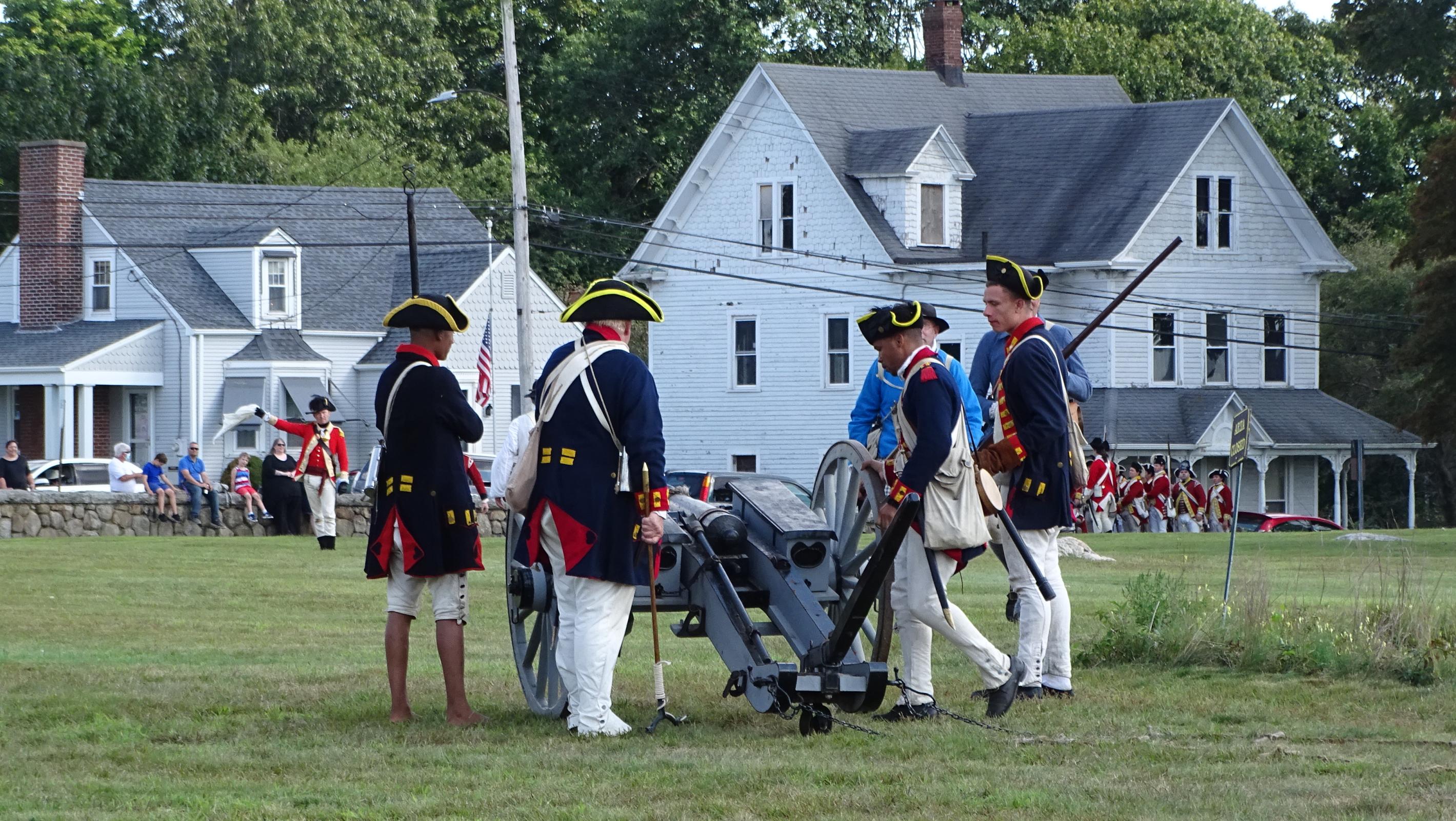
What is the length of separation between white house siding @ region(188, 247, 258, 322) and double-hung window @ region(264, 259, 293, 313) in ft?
1.17

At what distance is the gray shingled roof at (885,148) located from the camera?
4116 centimetres

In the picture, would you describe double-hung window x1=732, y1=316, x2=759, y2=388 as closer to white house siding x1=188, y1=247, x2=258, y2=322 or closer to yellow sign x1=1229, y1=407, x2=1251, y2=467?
white house siding x1=188, y1=247, x2=258, y2=322

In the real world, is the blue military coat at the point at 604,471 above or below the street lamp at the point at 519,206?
below

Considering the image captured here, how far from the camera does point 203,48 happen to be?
61.0 m

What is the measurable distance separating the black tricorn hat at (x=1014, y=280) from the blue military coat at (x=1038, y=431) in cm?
14

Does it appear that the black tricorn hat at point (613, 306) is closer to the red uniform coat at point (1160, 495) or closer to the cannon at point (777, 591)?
the cannon at point (777, 591)

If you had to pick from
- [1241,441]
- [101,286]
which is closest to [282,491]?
[1241,441]

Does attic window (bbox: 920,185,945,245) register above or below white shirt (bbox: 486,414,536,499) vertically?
above

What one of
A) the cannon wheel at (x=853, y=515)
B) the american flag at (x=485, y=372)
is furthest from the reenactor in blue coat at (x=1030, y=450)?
the american flag at (x=485, y=372)

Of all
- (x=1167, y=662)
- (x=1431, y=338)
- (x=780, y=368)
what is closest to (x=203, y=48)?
(x=780, y=368)

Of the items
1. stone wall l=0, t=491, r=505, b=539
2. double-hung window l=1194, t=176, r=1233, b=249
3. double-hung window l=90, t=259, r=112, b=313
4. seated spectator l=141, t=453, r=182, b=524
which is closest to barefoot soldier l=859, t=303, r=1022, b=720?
stone wall l=0, t=491, r=505, b=539

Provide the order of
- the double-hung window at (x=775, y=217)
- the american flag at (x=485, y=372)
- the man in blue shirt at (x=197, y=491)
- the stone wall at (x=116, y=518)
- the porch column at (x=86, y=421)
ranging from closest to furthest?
the stone wall at (x=116, y=518) → the man in blue shirt at (x=197, y=491) → the american flag at (x=485, y=372) → the double-hung window at (x=775, y=217) → the porch column at (x=86, y=421)

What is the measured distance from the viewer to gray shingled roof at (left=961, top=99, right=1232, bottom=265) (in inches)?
1592

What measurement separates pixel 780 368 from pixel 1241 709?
113 feet
